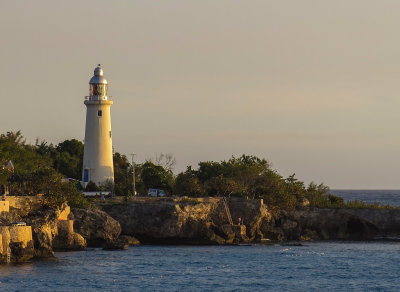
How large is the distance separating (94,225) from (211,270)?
17.7 metres

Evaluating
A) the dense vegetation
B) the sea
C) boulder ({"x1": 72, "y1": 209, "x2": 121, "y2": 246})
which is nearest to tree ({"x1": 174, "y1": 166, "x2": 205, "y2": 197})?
the dense vegetation

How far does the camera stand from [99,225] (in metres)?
75.9

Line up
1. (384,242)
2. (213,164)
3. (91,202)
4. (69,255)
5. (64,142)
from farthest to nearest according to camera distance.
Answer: (64,142) < (213,164) < (384,242) < (91,202) < (69,255)

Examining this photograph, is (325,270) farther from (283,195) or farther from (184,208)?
(283,195)

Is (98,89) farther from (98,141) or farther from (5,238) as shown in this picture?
(5,238)

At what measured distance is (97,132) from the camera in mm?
90188

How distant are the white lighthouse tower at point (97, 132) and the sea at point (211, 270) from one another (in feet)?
50.3

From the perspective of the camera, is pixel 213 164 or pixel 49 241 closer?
pixel 49 241

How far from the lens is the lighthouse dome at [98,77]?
9012 centimetres

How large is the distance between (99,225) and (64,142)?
149 feet

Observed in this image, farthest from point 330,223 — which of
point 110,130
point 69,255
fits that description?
point 69,255

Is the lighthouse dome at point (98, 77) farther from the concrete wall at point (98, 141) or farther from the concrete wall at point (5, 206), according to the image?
the concrete wall at point (5, 206)

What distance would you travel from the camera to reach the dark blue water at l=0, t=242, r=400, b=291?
53.7 m

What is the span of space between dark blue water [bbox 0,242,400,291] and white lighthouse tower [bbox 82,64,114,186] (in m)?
16.3
